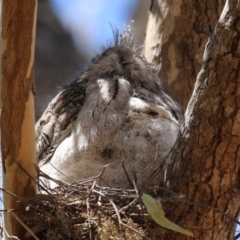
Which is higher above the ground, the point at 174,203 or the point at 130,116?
the point at 130,116

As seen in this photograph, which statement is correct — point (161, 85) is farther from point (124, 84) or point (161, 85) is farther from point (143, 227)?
point (143, 227)

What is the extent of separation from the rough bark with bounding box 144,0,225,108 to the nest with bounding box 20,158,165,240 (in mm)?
1101

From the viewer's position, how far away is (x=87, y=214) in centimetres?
175

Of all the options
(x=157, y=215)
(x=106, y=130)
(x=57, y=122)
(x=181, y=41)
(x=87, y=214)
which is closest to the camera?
(x=157, y=215)

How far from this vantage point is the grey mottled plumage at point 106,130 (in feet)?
7.06

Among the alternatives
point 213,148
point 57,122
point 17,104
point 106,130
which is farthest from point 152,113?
point 17,104

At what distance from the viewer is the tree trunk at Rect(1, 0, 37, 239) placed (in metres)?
1.64

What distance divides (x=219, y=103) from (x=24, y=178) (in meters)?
0.61

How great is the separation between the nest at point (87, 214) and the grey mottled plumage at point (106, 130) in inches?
9.3

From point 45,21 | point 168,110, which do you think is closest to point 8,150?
point 168,110

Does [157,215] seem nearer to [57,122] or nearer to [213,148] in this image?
[213,148]

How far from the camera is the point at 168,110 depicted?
2.35 m

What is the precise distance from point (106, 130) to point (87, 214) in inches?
18.5

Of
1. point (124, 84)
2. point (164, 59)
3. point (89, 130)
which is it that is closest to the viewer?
point (89, 130)
